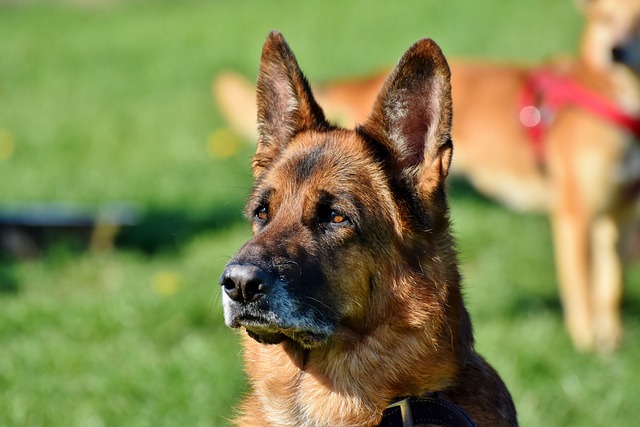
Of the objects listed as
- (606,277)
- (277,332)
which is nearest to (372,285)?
(277,332)

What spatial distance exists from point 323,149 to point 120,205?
4734mm

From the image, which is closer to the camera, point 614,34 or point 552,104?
point 614,34

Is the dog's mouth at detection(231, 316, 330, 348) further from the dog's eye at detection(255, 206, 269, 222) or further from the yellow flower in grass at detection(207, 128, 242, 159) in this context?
the yellow flower in grass at detection(207, 128, 242, 159)

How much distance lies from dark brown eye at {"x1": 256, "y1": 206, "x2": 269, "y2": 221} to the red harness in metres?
4.09

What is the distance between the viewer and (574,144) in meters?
7.12

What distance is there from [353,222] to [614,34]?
4.44m

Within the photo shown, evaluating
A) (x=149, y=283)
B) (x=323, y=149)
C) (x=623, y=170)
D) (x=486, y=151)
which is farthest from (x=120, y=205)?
Result: (x=323, y=149)

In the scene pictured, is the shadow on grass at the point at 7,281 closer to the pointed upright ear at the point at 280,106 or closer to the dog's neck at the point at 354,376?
the pointed upright ear at the point at 280,106

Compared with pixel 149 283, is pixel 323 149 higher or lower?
higher

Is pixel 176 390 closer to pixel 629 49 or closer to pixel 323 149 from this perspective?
pixel 323 149

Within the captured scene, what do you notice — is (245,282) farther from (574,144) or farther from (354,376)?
(574,144)

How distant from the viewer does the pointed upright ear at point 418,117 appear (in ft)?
11.1

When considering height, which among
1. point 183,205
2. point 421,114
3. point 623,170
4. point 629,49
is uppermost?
point 421,114

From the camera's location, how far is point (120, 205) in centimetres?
809
